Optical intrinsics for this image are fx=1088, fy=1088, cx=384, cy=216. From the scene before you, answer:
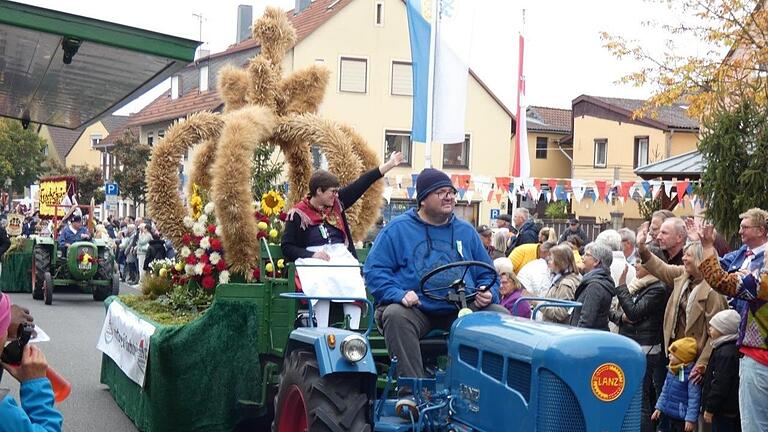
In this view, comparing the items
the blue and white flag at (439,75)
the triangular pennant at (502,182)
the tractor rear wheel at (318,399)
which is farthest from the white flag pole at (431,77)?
the triangular pennant at (502,182)

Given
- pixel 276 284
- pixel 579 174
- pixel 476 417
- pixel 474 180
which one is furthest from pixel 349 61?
pixel 476 417

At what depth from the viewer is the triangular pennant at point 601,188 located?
24.4 metres

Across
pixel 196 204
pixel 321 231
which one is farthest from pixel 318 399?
pixel 196 204

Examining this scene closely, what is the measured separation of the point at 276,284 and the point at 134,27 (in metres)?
3.73

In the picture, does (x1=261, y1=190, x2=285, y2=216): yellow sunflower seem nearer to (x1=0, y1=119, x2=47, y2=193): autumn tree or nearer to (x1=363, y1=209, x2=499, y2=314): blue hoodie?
(x1=363, y1=209, x2=499, y2=314): blue hoodie

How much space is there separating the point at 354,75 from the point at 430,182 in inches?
1409

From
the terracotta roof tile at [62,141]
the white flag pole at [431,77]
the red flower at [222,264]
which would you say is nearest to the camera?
the red flower at [222,264]

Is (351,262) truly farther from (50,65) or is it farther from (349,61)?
(349,61)

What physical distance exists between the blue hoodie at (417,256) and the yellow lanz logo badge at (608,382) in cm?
135

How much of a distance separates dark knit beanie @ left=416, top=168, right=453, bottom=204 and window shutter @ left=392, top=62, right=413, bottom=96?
118 feet

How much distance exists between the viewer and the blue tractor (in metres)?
5.01

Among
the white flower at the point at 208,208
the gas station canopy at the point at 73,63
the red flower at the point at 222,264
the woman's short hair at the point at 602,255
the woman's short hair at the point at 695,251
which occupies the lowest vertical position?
the red flower at the point at 222,264

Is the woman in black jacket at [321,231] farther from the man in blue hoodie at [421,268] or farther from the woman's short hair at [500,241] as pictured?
the woman's short hair at [500,241]

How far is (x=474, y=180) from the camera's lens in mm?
25828
